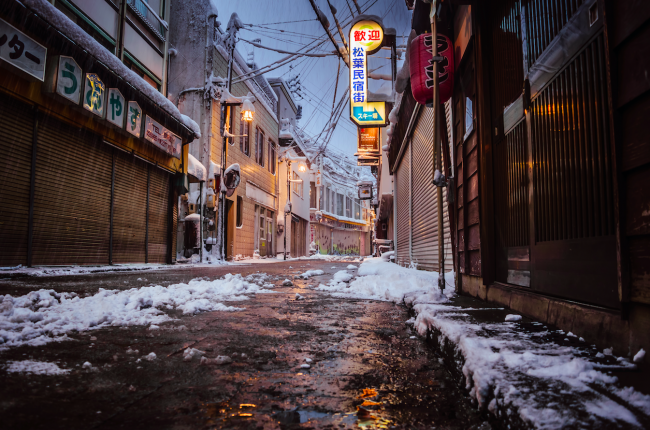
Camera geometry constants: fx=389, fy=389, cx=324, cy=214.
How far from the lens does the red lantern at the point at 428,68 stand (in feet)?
15.1

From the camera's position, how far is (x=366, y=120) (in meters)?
12.7

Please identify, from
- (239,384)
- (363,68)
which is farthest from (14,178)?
(363,68)

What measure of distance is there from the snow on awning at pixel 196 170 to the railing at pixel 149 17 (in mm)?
4218

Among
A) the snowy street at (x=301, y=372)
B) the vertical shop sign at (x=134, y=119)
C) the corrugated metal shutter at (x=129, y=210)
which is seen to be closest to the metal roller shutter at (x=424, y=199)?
the snowy street at (x=301, y=372)

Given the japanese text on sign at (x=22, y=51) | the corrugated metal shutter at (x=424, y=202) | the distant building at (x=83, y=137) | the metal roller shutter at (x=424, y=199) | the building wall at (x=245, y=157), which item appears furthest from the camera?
the building wall at (x=245, y=157)

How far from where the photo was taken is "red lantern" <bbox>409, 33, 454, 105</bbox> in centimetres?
459

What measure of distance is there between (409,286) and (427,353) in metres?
2.81

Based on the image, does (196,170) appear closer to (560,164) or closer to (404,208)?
(404,208)

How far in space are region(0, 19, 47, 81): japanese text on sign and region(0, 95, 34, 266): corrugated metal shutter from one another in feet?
2.09

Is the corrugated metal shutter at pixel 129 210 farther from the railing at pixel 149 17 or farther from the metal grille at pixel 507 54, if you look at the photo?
the metal grille at pixel 507 54

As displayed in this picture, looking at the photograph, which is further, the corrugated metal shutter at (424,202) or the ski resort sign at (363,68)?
the ski resort sign at (363,68)

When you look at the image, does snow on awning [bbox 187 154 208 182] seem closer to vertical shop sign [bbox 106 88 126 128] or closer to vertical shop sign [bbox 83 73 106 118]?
vertical shop sign [bbox 106 88 126 128]

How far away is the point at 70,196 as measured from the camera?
27.5 feet

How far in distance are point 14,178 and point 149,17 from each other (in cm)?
808
